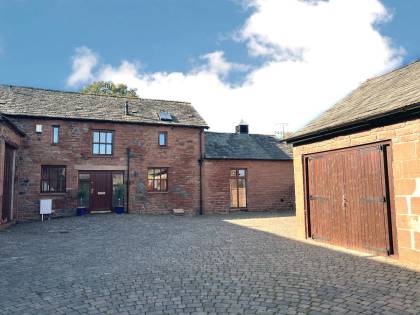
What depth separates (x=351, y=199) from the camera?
8234 millimetres

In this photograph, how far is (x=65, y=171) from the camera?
56.0 feet

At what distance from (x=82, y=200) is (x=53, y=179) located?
73.0 inches

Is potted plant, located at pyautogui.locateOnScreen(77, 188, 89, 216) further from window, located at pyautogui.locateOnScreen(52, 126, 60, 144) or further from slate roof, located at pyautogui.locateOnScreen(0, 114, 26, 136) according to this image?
slate roof, located at pyautogui.locateOnScreen(0, 114, 26, 136)

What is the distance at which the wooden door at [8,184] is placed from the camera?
13.7 metres

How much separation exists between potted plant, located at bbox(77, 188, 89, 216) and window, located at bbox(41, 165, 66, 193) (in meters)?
0.84

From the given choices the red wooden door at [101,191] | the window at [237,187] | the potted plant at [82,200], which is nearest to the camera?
the potted plant at [82,200]

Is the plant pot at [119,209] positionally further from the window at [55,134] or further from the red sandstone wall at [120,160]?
the window at [55,134]

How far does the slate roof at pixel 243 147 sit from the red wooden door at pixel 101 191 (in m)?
6.03

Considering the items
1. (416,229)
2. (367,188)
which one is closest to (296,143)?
(367,188)

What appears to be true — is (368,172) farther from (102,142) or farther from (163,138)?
(102,142)

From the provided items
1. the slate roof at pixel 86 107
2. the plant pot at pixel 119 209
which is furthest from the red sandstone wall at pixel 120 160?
the plant pot at pixel 119 209

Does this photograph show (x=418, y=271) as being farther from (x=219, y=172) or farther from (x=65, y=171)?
(x=65, y=171)

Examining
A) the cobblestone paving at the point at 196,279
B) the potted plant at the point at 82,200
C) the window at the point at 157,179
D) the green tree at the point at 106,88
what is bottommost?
the cobblestone paving at the point at 196,279

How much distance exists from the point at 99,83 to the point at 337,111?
25.8 meters
